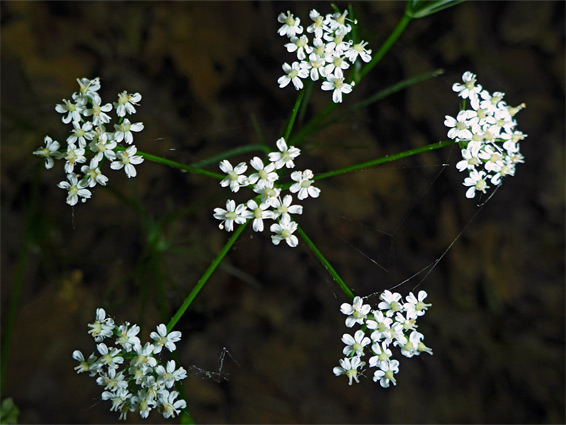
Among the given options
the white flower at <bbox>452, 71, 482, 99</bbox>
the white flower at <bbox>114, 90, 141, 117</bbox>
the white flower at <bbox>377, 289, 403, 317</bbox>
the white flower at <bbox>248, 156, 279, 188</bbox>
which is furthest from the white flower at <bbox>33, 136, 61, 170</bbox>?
the white flower at <bbox>452, 71, 482, 99</bbox>

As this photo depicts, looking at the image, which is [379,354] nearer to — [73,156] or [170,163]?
[170,163]

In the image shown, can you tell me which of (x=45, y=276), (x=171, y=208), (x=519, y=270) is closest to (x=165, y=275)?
(x=171, y=208)

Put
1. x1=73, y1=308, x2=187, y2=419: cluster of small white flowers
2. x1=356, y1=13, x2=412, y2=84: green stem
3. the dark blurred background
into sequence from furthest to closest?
the dark blurred background < x1=356, y1=13, x2=412, y2=84: green stem < x1=73, y1=308, x2=187, y2=419: cluster of small white flowers

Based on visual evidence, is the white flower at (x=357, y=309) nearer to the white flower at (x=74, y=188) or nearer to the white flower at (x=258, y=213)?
the white flower at (x=258, y=213)

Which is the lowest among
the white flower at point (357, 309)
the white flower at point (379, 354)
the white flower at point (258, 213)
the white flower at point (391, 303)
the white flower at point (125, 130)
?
the white flower at point (379, 354)

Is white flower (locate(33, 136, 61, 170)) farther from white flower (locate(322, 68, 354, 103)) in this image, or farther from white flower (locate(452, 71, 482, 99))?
white flower (locate(452, 71, 482, 99))

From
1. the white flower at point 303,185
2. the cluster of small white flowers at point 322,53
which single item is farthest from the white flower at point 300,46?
the white flower at point 303,185

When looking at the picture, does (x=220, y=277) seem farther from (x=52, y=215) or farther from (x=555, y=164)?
(x=555, y=164)
